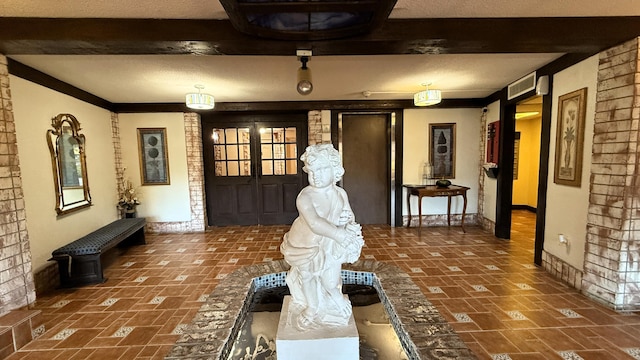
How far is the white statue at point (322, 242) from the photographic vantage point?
5.43ft

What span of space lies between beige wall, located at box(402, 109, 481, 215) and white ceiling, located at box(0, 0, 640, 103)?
459mm

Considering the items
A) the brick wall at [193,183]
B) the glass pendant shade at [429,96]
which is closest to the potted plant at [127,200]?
the brick wall at [193,183]

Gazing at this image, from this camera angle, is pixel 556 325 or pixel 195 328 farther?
pixel 556 325

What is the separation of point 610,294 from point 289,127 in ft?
15.8

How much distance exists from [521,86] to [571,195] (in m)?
1.66

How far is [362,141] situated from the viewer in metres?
5.37

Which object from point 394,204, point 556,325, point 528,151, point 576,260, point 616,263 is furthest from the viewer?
point 528,151

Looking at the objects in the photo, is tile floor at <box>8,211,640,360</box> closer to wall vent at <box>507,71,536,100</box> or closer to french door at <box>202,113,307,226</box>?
french door at <box>202,113,307,226</box>

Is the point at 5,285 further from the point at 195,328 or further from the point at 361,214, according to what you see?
the point at 361,214

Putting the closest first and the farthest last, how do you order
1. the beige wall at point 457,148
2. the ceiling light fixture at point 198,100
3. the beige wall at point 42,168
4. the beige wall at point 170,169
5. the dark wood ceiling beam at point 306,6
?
the dark wood ceiling beam at point 306,6 < the beige wall at point 42,168 < the ceiling light fixture at point 198,100 < the beige wall at point 170,169 < the beige wall at point 457,148

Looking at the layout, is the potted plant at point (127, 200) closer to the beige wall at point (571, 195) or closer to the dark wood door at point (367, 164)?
the dark wood door at point (367, 164)

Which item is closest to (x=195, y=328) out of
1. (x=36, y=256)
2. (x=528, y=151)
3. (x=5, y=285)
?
(x=5, y=285)

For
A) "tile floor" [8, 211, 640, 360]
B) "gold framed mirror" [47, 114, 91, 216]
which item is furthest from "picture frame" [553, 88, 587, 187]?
"gold framed mirror" [47, 114, 91, 216]

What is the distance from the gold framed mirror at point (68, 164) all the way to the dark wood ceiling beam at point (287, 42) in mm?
1368
